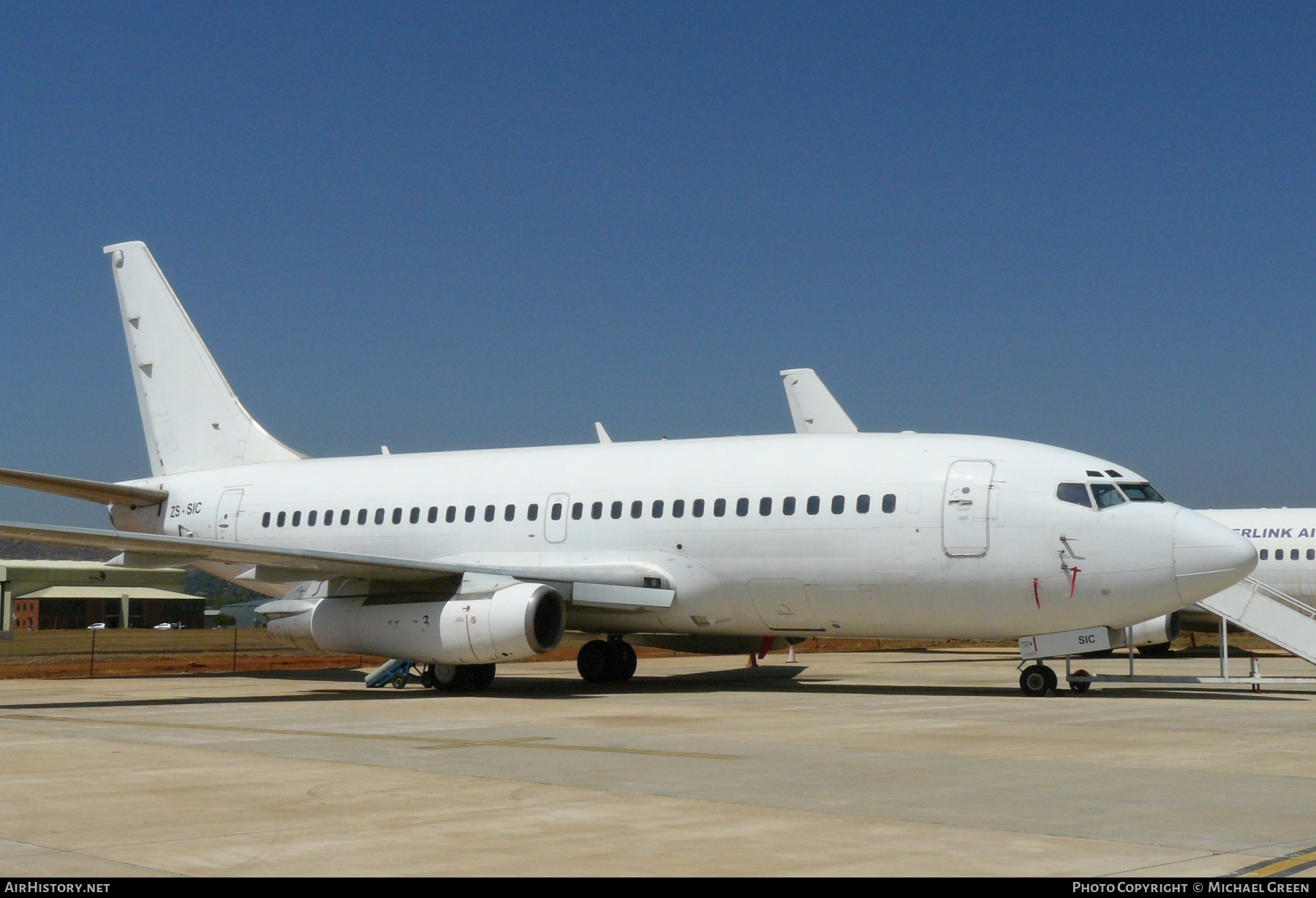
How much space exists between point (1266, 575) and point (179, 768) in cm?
3328

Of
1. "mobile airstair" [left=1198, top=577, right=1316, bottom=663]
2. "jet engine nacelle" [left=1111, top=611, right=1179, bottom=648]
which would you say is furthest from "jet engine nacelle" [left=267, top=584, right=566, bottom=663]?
"jet engine nacelle" [left=1111, top=611, right=1179, bottom=648]

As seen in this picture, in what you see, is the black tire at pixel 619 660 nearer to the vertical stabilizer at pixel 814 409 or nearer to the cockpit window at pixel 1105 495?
the cockpit window at pixel 1105 495

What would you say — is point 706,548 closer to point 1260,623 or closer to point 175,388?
point 1260,623

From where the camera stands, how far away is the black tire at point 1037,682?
70.5ft

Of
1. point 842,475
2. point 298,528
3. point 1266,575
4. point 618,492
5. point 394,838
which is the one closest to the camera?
point 394,838

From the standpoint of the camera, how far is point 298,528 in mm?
27766

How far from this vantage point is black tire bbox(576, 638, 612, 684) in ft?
83.4

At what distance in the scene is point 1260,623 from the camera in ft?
75.4

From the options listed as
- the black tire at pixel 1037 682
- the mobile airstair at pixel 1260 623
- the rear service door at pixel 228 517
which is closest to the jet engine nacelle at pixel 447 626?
the rear service door at pixel 228 517

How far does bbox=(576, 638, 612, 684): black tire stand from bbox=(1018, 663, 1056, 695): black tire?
7.50 m

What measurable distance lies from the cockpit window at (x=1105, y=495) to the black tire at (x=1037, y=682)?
2.75 m
